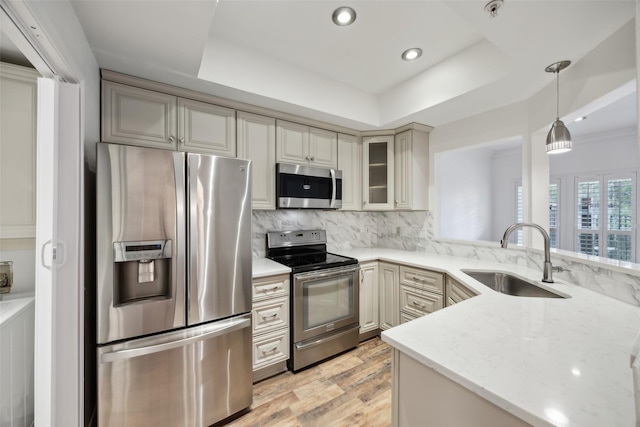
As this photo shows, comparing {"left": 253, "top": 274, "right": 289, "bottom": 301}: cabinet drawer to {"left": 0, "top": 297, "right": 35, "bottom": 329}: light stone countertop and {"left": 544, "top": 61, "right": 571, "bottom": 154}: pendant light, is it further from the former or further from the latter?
{"left": 544, "top": 61, "right": 571, "bottom": 154}: pendant light

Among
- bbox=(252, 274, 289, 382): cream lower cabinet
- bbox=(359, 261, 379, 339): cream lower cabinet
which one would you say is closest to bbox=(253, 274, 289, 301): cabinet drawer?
bbox=(252, 274, 289, 382): cream lower cabinet

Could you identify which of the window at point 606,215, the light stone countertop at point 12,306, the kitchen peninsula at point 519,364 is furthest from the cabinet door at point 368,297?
the window at point 606,215

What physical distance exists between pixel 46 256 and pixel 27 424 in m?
0.80

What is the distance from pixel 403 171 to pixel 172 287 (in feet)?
8.07

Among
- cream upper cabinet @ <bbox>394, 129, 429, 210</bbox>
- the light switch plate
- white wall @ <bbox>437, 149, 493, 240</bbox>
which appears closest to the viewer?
the light switch plate

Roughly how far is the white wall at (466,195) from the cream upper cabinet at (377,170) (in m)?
1.33

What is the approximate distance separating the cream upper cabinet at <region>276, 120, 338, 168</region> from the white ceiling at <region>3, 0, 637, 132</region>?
6.4 inches

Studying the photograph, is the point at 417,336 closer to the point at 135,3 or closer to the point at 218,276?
the point at 218,276

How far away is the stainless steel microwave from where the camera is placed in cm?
242

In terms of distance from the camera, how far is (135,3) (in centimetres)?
121

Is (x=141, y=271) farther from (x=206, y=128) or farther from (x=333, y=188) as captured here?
(x=333, y=188)

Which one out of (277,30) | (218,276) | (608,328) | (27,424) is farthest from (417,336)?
(277,30)

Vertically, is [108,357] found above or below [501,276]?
below

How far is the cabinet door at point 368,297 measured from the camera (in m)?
2.63
